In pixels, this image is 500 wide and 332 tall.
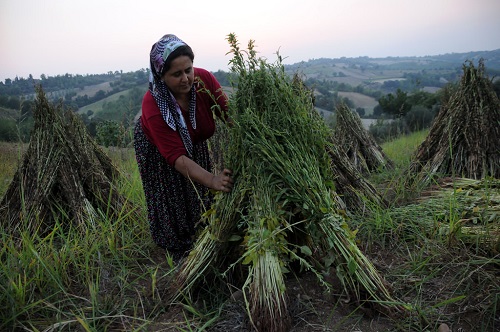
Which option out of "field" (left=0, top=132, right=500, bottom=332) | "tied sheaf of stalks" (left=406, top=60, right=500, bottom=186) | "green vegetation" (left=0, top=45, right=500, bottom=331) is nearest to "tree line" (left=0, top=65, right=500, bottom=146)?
"tied sheaf of stalks" (left=406, top=60, right=500, bottom=186)

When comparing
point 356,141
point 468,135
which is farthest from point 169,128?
point 356,141

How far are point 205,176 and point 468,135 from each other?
9.37ft

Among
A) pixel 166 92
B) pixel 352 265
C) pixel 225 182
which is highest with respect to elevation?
pixel 166 92

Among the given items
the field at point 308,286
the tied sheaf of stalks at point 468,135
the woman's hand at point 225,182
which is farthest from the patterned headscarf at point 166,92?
the tied sheaf of stalks at point 468,135

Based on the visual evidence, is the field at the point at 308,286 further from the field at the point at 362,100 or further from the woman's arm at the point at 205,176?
the field at the point at 362,100

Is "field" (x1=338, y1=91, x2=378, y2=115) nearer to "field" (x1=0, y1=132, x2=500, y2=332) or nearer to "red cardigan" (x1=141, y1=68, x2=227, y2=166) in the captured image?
"field" (x1=0, y1=132, x2=500, y2=332)

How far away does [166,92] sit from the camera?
8.26 feet

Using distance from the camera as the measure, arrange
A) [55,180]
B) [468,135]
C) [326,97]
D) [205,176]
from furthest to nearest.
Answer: [326,97], [468,135], [55,180], [205,176]

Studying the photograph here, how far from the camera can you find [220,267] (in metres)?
2.13

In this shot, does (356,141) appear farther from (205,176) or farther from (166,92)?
(205,176)

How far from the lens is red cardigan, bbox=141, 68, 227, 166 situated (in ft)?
7.97

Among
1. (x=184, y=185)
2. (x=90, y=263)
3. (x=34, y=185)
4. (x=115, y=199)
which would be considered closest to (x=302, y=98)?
(x=184, y=185)

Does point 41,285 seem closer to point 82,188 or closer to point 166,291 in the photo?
point 166,291

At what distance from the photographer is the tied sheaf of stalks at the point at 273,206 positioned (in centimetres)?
172
